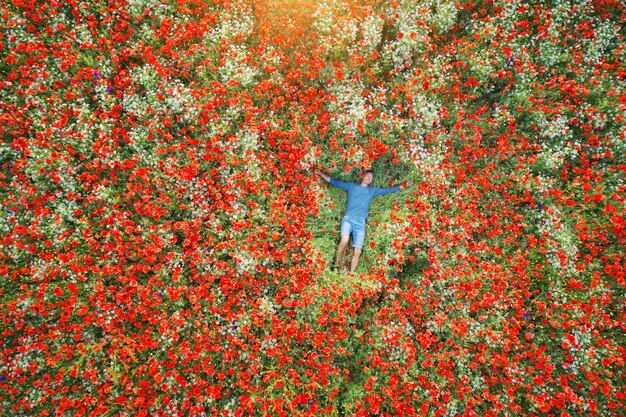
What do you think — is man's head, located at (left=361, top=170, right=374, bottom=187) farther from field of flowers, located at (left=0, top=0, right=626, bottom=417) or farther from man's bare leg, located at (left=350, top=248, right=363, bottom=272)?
man's bare leg, located at (left=350, top=248, right=363, bottom=272)

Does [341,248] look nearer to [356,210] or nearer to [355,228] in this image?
[355,228]

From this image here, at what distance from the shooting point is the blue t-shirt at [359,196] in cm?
754

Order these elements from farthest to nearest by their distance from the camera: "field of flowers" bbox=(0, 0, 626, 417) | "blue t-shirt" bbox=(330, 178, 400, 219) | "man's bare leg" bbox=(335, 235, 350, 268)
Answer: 1. "blue t-shirt" bbox=(330, 178, 400, 219)
2. "man's bare leg" bbox=(335, 235, 350, 268)
3. "field of flowers" bbox=(0, 0, 626, 417)

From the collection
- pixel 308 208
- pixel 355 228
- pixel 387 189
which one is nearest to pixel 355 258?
pixel 355 228

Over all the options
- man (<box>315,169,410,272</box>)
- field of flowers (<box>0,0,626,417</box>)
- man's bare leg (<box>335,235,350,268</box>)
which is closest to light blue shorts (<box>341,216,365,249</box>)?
man (<box>315,169,410,272</box>)

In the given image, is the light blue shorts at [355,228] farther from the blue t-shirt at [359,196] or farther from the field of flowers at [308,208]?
the field of flowers at [308,208]

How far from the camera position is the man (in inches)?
293

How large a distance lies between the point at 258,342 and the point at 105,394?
2779mm

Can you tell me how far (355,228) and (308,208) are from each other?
1.21 m

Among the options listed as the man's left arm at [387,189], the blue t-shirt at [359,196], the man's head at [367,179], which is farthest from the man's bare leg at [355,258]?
the man's head at [367,179]

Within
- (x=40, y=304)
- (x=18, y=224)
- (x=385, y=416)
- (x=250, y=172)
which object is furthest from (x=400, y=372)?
(x=18, y=224)

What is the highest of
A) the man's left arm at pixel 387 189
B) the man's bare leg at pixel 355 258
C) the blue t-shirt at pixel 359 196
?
the man's left arm at pixel 387 189

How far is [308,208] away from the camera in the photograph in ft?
23.4

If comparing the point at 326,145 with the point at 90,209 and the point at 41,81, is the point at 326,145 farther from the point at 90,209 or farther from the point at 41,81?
the point at 41,81
